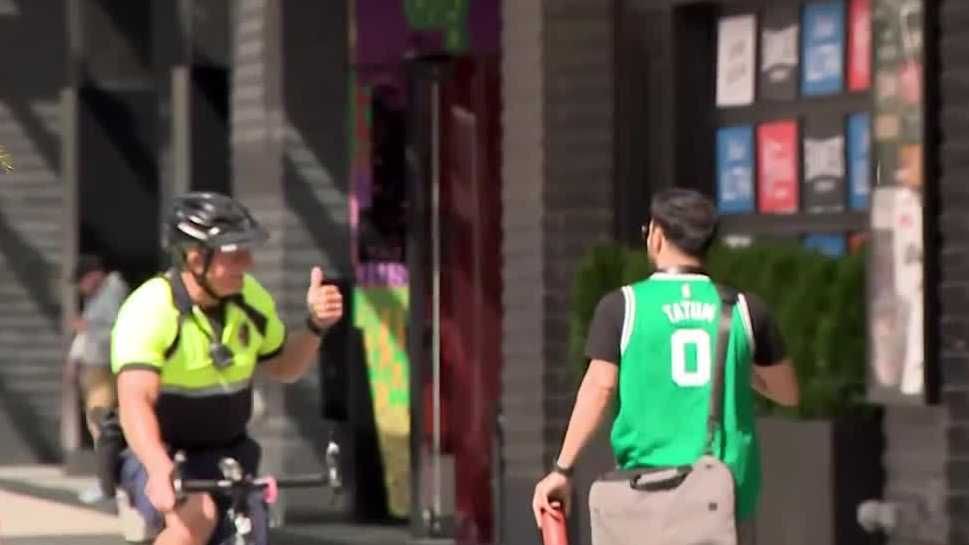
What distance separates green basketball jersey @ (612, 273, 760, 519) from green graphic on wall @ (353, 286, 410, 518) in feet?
28.2

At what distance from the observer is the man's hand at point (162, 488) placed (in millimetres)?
7578

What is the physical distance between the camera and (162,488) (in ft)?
24.9

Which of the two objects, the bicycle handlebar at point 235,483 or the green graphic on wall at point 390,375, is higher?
the bicycle handlebar at point 235,483

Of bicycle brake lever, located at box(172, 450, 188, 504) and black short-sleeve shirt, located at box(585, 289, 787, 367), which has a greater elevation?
black short-sleeve shirt, located at box(585, 289, 787, 367)

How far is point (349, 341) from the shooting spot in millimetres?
16922

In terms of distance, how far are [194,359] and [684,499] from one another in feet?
4.78

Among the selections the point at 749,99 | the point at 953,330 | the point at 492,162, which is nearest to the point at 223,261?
the point at 953,330

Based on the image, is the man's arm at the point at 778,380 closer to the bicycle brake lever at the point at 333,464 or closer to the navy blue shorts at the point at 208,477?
the bicycle brake lever at the point at 333,464

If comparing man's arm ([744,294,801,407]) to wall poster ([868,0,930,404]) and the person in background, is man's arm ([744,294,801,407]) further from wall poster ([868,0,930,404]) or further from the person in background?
the person in background

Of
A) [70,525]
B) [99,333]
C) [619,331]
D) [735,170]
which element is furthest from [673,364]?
[99,333]

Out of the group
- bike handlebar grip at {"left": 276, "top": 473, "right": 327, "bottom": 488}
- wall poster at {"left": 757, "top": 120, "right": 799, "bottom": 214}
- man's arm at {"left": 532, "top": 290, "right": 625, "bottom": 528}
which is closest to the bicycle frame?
bike handlebar grip at {"left": 276, "top": 473, "right": 327, "bottom": 488}

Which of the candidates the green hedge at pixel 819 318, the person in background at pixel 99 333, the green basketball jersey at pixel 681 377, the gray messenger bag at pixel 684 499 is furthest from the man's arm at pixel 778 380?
the person in background at pixel 99 333

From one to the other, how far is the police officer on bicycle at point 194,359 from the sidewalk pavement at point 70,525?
7.57m

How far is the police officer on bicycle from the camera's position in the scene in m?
7.78
